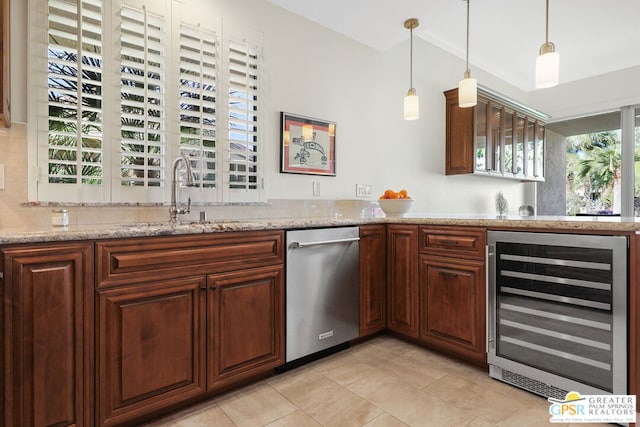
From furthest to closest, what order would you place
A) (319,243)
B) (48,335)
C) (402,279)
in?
1. (402,279)
2. (319,243)
3. (48,335)

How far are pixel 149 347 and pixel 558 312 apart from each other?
196 centimetres

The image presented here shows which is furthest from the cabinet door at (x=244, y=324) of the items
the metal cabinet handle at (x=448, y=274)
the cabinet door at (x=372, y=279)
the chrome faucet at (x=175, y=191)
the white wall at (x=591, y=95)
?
the white wall at (x=591, y=95)

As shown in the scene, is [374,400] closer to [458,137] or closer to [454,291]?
[454,291]

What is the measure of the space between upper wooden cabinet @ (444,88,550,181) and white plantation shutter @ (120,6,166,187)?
9.63 feet

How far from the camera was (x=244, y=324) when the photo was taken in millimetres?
1794

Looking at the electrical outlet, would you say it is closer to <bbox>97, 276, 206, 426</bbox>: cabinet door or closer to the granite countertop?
the granite countertop

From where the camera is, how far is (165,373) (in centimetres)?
154

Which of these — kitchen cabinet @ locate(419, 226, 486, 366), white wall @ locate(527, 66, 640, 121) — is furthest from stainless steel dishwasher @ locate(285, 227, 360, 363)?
white wall @ locate(527, 66, 640, 121)

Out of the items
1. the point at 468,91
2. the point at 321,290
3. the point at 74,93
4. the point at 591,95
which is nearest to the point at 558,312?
the point at 321,290

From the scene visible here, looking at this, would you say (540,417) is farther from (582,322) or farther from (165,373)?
(165,373)

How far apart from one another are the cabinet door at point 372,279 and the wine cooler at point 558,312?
29.4 inches

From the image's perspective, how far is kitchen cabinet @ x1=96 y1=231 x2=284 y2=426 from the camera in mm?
1410

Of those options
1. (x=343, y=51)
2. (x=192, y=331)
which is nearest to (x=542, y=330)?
(x=192, y=331)

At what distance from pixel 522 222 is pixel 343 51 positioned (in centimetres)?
208
